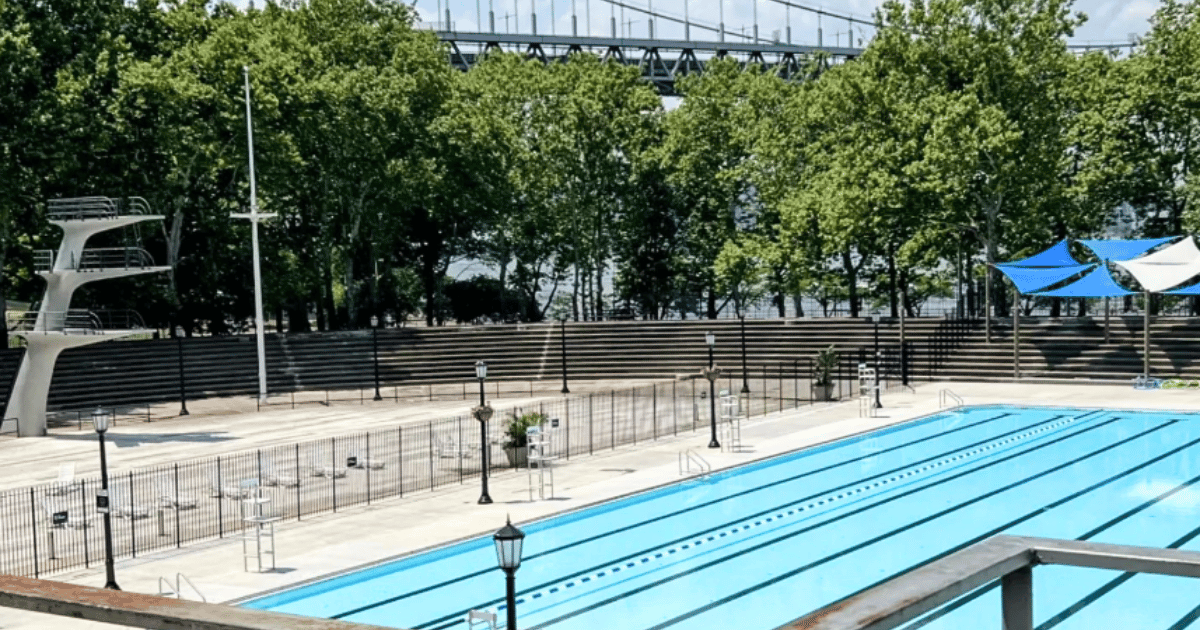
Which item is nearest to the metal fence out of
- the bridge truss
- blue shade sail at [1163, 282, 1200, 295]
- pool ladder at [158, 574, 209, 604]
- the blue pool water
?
pool ladder at [158, 574, 209, 604]

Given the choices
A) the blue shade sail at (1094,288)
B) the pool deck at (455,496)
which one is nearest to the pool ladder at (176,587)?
the pool deck at (455,496)

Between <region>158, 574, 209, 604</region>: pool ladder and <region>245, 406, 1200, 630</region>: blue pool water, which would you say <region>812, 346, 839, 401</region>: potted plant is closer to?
<region>245, 406, 1200, 630</region>: blue pool water

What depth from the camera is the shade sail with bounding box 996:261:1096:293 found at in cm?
4462

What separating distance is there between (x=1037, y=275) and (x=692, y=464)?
73.1ft

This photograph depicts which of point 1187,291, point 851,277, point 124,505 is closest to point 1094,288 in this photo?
point 1187,291

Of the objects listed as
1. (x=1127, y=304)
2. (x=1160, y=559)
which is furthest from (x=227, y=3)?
(x=1160, y=559)

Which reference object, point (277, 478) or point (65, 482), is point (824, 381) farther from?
→ point (65, 482)

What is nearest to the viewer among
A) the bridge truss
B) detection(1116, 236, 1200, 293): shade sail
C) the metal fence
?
the metal fence

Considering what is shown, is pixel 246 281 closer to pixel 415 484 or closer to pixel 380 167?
pixel 380 167

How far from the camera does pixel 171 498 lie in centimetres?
2467

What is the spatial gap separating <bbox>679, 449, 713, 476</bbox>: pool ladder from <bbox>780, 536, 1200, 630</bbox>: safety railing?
2490 cm

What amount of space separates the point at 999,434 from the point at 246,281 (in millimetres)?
36159

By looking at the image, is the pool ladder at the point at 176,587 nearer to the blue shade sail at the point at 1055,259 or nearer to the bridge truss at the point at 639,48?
the blue shade sail at the point at 1055,259

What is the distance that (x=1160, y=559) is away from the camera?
7.82ft
